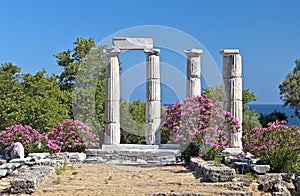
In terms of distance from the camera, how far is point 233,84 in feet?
82.9

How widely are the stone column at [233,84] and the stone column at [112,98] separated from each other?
5419mm

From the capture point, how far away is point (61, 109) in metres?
33.0

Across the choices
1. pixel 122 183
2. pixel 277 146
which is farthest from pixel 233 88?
pixel 122 183

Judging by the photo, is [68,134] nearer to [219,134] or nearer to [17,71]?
[219,134]

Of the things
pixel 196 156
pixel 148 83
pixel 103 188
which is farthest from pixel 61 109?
pixel 103 188

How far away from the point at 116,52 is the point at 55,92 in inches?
364

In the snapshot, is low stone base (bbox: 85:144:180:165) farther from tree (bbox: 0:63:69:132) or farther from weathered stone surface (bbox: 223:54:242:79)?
tree (bbox: 0:63:69:132)

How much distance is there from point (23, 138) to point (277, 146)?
11.2m

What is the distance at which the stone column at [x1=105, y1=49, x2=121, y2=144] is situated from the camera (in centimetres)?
2702

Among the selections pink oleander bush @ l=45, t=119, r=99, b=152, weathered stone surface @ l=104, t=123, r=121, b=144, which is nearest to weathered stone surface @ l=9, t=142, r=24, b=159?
pink oleander bush @ l=45, t=119, r=99, b=152

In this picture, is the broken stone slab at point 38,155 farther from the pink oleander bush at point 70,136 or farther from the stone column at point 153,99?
the stone column at point 153,99

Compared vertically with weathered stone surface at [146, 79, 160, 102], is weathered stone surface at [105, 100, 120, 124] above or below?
below

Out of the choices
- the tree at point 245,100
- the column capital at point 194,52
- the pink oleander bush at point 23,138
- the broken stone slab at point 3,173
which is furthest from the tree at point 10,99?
the tree at point 245,100

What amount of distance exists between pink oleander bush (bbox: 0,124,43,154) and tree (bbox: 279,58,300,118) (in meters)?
27.6
